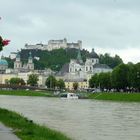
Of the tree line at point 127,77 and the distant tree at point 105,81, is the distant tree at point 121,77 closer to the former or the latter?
the tree line at point 127,77

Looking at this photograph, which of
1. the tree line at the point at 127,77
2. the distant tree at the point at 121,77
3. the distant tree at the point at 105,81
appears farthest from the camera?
the distant tree at the point at 105,81

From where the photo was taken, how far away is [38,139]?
17344 millimetres

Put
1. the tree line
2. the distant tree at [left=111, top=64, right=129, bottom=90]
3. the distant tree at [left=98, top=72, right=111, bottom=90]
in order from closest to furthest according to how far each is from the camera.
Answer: the tree line
the distant tree at [left=111, top=64, right=129, bottom=90]
the distant tree at [left=98, top=72, right=111, bottom=90]

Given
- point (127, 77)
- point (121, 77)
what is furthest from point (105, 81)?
point (127, 77)

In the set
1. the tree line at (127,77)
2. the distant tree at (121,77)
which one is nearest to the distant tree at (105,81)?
the tree line at (127,77)

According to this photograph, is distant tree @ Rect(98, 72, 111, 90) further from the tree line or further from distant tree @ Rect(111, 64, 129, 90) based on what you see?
distant tree @ Rect(111, 64, 129, 90)

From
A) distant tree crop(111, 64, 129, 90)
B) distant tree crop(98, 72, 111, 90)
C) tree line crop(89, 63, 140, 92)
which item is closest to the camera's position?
tree line crop(89, 63, 140, 92)

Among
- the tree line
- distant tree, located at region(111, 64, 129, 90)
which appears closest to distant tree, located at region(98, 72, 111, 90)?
the tree line

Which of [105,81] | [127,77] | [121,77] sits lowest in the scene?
[127,77]

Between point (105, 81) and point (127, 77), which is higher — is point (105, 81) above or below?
above

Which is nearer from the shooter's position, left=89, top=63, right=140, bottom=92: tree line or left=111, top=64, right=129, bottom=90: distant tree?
left=89, top=63, right=140, bottom=92: tree line

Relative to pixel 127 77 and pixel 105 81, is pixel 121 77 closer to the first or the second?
pixel 127 77

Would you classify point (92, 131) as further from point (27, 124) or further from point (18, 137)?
point (18, 137)

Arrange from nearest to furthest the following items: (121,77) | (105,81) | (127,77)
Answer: (127,77)
(121,77)
(105,81)
